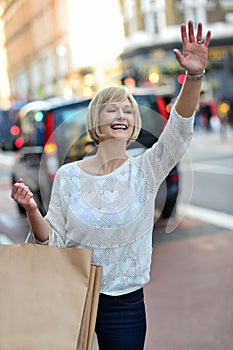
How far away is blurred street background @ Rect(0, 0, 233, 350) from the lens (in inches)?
192

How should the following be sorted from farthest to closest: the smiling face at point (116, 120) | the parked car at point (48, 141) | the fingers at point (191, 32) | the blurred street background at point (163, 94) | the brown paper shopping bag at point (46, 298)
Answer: the parked car at point (48, 141), the blurred street background at point (163, 94), the smiling face at point (116, 120), the fingers at point (191, 32), the brown paper shopping bag at point (46, 298)

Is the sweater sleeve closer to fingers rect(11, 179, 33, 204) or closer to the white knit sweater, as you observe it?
the white knit sweater

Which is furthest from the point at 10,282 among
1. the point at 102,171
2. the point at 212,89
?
the point at 212,89

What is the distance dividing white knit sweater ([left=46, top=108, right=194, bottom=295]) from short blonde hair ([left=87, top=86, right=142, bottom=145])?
12 centimetres

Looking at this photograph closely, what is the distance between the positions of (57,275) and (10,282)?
0.14 meters

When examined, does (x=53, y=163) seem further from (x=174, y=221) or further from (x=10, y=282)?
(x=10, y=282)

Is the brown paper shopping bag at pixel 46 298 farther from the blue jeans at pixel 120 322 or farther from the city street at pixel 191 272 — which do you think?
the city street at pixel 191 272

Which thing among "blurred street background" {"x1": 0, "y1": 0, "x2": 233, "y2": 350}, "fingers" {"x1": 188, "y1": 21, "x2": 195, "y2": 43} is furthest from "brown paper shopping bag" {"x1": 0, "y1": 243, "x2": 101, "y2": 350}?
"fingers" {"x1": 188, "y1": 21, "x2": 195, "y2": 43}

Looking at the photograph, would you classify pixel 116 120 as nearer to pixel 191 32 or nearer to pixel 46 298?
pixel 191 32

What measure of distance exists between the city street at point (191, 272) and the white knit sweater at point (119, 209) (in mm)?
252

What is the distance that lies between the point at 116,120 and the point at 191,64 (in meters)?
0.32

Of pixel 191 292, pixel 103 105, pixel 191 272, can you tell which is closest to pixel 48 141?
pixel 191 292

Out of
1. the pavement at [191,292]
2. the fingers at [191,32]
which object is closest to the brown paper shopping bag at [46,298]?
the pavement at [191,292]

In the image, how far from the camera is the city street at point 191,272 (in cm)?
428
